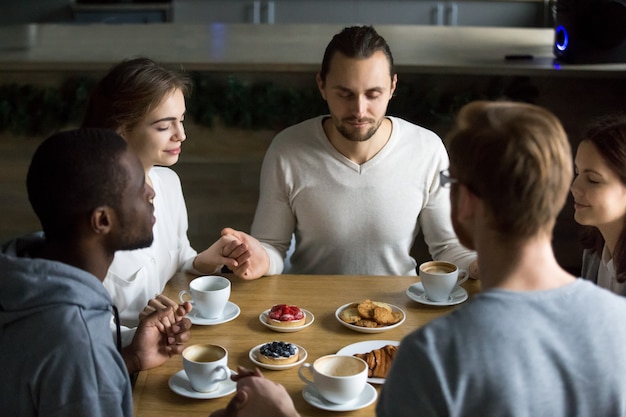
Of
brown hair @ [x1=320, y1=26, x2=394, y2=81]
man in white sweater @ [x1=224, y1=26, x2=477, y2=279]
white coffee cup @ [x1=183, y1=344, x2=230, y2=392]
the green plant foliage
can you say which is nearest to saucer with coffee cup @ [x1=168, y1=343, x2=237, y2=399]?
white coffee cup @ [x1=183, y1=344, x2=230, y2=392]

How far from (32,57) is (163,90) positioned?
178cm

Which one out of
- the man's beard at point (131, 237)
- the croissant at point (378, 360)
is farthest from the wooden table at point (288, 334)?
the man's beard at point (131, 237)

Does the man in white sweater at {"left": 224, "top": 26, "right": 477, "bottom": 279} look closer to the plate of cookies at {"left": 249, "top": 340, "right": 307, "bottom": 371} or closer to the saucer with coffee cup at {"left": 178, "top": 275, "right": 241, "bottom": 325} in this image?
the saucer with coffee cup at {"left": 178, "top": 275, "right": 241, "bottom": 325}

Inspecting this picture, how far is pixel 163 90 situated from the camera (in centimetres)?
207

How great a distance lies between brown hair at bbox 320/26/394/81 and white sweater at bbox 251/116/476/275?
231 millimetres

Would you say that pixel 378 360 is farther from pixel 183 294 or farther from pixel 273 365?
pixel 183 294

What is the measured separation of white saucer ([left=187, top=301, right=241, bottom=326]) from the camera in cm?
181

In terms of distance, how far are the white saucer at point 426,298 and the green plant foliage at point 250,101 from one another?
1.59 meters

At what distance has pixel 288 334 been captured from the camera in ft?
5.83

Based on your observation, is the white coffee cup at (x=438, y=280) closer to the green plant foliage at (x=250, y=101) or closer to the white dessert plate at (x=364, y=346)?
the white dessert plate at (x=364, y=346)

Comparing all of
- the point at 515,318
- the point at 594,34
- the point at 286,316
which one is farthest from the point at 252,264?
the point at 594,34

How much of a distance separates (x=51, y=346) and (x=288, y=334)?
60 centimetres

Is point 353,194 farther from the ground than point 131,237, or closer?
closer

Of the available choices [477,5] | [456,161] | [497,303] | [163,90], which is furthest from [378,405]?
[477,5]
